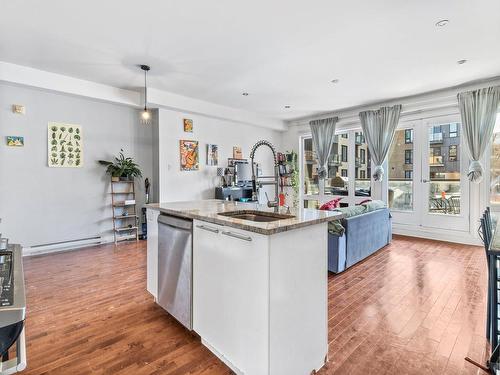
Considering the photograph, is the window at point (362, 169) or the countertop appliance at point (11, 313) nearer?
the countertop appliance at point (11, 313)

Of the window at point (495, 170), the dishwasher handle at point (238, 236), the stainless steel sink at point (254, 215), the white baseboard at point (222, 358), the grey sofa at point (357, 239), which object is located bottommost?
the white baseboard at point (222, 358)

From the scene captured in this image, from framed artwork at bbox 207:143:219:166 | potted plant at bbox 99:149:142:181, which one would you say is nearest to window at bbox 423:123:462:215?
framed artwork at bbox 207:143:219:166

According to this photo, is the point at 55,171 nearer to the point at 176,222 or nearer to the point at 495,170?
the point at 176,222

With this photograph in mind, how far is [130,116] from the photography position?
16.5 ft

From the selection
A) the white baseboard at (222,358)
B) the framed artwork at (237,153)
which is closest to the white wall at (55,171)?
the framed artwork at (237,153)

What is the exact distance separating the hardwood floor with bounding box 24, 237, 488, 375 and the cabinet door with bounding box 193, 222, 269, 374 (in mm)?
225

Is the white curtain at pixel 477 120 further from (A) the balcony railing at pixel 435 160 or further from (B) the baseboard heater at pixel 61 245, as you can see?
(B) the baseboard heater at pixel 61 245

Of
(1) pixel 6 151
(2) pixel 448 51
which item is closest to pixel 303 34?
(2) pixel 448 51

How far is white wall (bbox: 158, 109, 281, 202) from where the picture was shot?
5184 millimetres

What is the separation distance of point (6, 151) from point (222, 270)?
4.15 meters

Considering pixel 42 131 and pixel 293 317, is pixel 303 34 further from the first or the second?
pixel 42 131

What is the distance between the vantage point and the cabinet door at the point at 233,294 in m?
1.36

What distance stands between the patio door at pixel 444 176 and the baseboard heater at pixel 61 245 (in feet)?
20.0

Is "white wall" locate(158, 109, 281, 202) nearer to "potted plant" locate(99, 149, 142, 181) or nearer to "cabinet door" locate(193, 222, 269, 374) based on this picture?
"potted plant" locate(99, 149, 142, 181)
